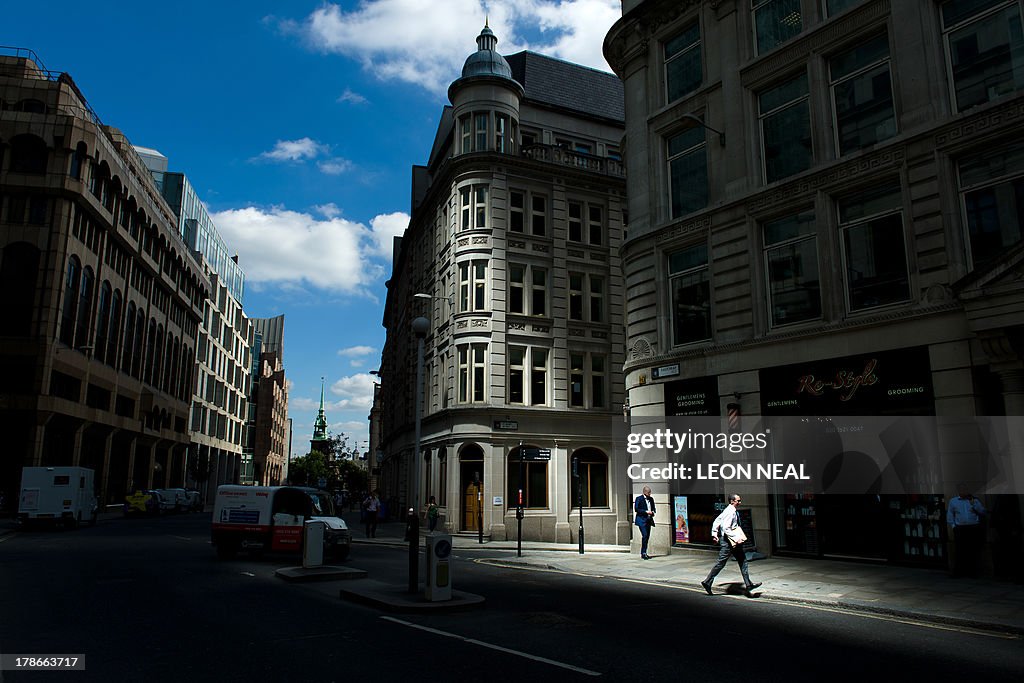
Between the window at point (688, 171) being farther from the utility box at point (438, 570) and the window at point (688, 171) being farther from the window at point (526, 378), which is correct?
the utility box at point (438, 570)

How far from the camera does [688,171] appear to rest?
22375 millimetres

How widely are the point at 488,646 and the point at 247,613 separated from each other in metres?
4.23

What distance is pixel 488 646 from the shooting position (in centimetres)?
822

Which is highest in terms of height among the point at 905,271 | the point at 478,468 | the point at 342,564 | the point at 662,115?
the point at 662,115

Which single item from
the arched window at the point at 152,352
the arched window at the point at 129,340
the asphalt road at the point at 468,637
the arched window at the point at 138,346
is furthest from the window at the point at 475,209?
the arched window at the point at 152,352

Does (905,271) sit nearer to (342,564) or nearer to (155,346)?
(342,564)

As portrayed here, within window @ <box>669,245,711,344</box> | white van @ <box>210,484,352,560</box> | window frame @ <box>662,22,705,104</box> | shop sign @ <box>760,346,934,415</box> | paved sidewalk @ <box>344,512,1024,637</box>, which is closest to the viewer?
paved sidewalk @ <box>344,512,1024,637</box>

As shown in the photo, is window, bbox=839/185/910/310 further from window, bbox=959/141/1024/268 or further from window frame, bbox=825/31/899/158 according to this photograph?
window, bbox=959/141/1024/268

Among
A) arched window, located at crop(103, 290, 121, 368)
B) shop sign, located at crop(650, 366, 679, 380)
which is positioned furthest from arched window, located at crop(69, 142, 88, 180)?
shop sign, located at crop(650, 366, 679, 380)

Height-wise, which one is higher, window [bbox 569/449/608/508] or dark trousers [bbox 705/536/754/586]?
window [bbox 569/449/608/508]

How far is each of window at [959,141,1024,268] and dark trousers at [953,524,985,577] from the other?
5.39 m

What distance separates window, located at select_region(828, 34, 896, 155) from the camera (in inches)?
A: 677

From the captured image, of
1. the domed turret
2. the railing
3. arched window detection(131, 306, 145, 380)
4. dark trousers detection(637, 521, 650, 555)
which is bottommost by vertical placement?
dark trousers detection(637, 521, 650, 555)

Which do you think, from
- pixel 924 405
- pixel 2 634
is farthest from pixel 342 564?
pixel 924 405
